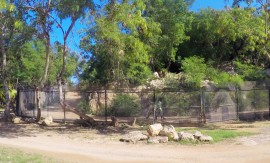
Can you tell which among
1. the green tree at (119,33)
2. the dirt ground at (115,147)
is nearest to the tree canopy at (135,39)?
the green tree at (119,33)

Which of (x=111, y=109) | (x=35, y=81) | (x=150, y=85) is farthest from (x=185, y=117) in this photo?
(x=35, y=81)

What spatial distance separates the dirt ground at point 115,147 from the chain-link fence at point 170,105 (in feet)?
9.47

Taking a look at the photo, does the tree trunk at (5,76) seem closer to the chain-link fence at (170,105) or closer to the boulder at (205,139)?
the chain-link fence at (170,105)

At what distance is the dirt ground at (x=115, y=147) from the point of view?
11625mm

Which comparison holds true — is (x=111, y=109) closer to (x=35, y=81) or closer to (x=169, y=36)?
(x=169, y=36)

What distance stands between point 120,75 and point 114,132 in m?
6.04

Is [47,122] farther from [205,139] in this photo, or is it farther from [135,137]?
[205,139]

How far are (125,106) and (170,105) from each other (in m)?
2.76

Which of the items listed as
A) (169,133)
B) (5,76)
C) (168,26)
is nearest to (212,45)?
(168,26)

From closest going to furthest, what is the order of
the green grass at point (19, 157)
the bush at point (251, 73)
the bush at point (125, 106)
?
1. the green grass at point (19, 157)
2. the bush at point (125, 106)
3. the bush at point (251, 73)

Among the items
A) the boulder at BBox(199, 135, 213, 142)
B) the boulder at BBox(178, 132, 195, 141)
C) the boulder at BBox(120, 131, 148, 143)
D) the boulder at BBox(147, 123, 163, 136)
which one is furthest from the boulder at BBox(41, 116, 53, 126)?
the boulder at BBox(199, 135, 213, 142)

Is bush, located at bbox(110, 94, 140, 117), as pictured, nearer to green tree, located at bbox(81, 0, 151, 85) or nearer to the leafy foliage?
green tree, located at bbox(81, 0, 151, 85)

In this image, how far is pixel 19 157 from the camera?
1132 centimetres

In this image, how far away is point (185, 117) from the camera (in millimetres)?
21531
